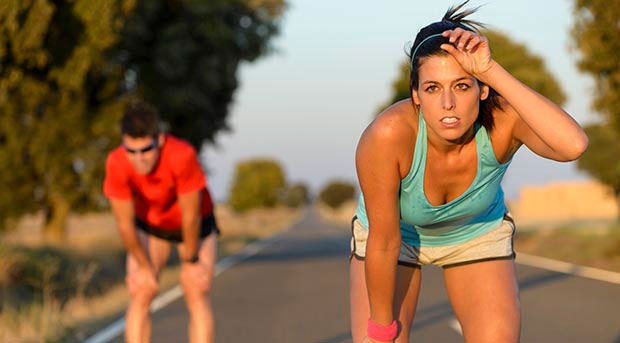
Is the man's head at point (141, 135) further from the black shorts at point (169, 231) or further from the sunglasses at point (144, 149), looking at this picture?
the black shorts at point (169, 231)

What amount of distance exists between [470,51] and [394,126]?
1.50 ft

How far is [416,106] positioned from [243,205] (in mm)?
75324

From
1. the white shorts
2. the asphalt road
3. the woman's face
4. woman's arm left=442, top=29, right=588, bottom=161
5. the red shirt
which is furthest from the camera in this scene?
the asphalt road

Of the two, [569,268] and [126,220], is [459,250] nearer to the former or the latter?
[126,220]

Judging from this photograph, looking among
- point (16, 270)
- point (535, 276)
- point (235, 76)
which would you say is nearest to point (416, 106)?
point (16, 270)

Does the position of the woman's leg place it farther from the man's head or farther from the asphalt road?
the asphalt road

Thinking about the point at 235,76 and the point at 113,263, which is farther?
the point at 235,76

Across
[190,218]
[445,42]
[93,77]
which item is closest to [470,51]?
[445,42]

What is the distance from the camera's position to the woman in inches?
145

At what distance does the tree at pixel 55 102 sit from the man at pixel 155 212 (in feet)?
23.7

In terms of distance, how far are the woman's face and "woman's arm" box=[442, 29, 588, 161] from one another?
0.07 metres

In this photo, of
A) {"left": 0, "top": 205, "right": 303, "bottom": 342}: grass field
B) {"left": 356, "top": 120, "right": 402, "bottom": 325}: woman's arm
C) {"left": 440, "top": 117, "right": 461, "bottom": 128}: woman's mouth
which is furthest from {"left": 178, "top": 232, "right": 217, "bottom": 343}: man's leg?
{"left": 440, "top": 117, "right": 461, "bottom": 128}: woman's mouth

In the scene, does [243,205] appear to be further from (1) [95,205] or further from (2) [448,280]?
(2) [448,280]

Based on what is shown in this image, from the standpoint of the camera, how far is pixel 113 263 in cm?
1741
